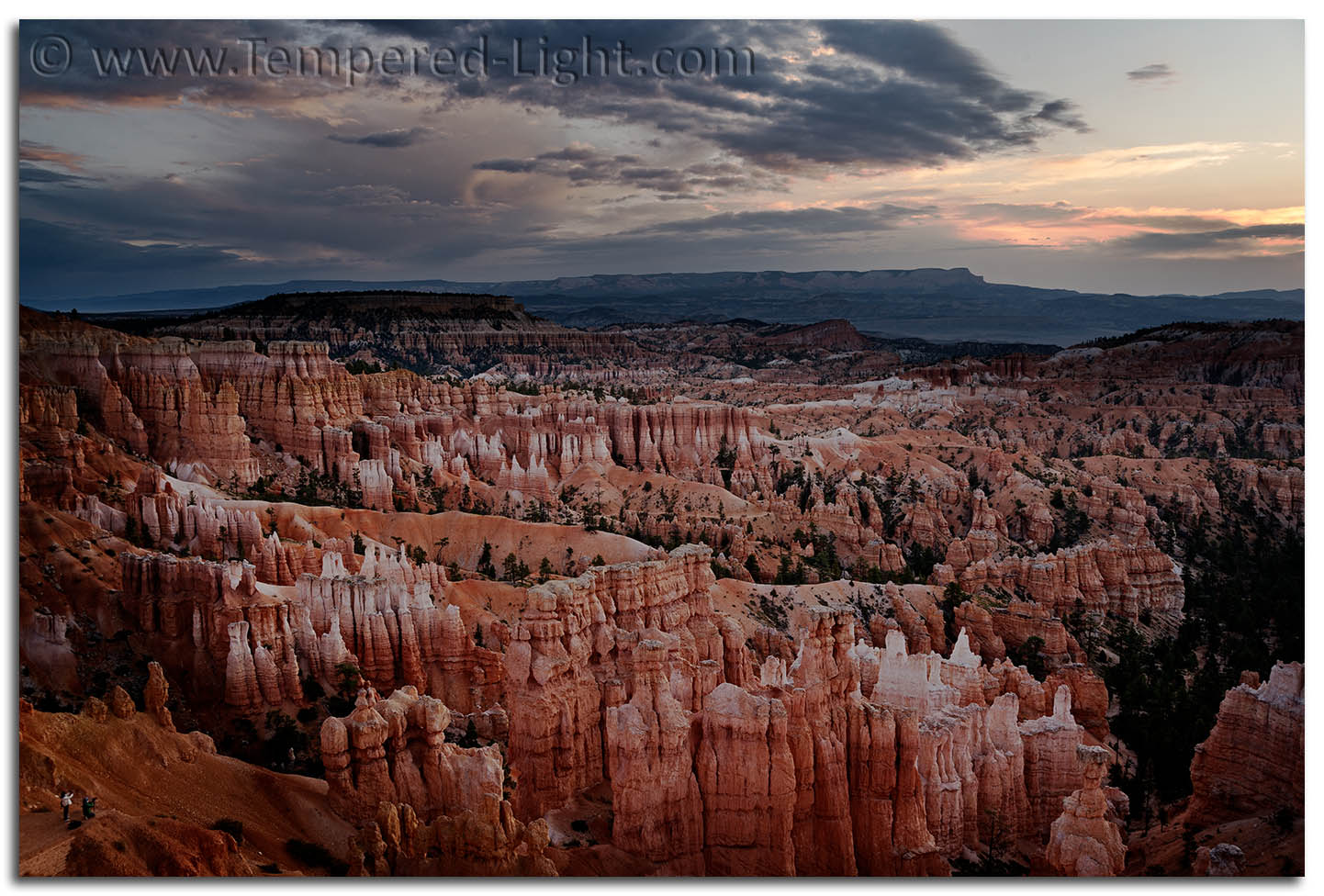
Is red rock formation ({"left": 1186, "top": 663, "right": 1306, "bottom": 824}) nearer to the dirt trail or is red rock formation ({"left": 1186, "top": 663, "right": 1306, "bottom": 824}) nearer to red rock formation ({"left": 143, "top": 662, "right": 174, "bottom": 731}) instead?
the dirt trail

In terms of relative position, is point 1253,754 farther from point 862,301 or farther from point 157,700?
point 862,301

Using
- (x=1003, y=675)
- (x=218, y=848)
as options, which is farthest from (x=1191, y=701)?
(x=218, y=848)

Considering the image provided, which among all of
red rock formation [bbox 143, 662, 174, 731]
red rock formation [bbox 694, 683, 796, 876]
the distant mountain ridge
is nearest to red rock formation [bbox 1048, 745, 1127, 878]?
red rock formation [bbox 694, 683, 796, 876]

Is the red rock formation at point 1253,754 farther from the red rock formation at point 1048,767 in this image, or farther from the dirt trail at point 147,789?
the dirt trail at point 147,789

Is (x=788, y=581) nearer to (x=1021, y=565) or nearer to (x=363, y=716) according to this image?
(x=1021, y=565)

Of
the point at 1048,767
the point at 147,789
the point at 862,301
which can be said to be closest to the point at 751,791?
the point at 1048,767

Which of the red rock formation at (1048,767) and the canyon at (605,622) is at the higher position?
the canyon at (605,622)

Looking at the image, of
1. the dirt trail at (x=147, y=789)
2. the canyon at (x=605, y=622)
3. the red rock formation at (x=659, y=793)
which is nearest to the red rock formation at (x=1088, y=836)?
the canyon at (x=605, y=622)

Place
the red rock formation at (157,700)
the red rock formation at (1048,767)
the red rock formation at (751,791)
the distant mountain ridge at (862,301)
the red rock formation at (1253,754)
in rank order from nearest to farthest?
the red rock formation at (751,791), the red rock formation at (157,700), the red rock formation at (1253,754), the red rock formation at (1048,767), the distant mountain ridge at (862,301)
